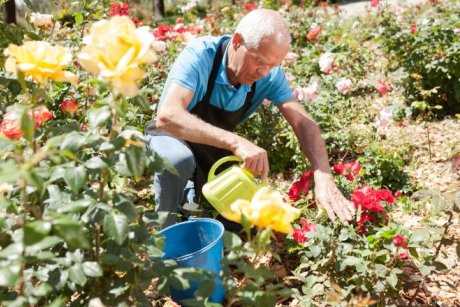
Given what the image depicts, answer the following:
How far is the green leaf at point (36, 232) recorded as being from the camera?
1.02m

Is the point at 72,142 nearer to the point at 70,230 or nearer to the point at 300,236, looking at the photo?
the point at 70,230

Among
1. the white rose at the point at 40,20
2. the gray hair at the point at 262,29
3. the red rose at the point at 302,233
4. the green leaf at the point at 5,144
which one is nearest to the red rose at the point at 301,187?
the red rose at the point at 302,233

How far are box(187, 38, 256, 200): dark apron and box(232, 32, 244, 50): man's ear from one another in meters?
0.18

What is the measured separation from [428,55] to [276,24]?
218 centimetres

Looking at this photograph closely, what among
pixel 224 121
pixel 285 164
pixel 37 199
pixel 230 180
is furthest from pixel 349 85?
pixel 37 199

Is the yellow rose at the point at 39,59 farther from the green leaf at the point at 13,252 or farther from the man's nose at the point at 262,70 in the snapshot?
the man's nose at the point at 262,70

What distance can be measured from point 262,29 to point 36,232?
4.60ft

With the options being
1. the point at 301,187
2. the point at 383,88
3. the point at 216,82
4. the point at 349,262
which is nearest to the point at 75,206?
the point at 349,262

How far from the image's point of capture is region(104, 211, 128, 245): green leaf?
1184mm

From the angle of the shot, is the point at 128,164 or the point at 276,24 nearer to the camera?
the point at 128,164

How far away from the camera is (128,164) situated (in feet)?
3.92

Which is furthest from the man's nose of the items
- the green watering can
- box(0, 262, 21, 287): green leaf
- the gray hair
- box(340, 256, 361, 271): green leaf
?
box(0, 262, 21, 287): green leaf

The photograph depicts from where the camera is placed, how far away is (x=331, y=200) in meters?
2.19

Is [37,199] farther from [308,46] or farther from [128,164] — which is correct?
[308,46]
